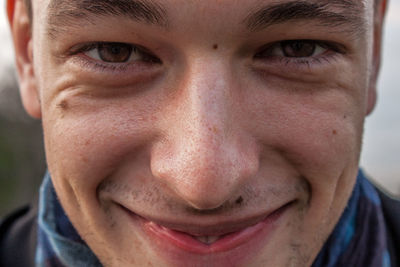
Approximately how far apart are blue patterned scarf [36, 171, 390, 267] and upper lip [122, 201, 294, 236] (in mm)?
758

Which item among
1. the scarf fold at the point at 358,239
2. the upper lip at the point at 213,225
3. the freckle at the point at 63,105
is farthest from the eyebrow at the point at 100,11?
the scarf fold at the point at 358,239

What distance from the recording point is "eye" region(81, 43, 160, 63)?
1566 mm

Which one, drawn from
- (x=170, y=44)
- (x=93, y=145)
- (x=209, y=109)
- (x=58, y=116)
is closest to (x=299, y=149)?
(x=209, y=109)

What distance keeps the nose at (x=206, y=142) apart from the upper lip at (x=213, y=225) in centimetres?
14

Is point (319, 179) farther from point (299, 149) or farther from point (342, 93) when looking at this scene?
point (342, 93)

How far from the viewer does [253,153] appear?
1445 mm

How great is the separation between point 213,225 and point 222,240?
0.37 feet

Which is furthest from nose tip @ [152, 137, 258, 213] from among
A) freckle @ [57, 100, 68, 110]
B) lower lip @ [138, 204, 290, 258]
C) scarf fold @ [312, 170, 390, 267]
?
scarf fold @ [312, 170, 390, 267]

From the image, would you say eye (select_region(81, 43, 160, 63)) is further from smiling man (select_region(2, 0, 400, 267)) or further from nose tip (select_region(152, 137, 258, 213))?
nose tip (select_region(152, 137, 258, 213))

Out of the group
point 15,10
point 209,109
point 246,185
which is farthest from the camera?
point 15,10

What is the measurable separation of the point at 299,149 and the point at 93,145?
28.4 inches

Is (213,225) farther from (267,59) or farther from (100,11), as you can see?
(100,11)

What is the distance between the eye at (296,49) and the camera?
5.15 ft

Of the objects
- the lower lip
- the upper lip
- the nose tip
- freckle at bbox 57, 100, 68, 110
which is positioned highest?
freckle at bbox 57, 100, 68, 110
